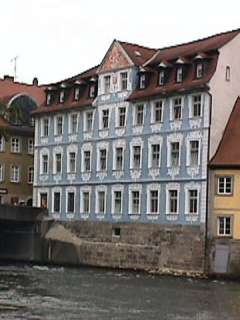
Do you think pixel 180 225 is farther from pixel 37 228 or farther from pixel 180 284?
pixel 37 228

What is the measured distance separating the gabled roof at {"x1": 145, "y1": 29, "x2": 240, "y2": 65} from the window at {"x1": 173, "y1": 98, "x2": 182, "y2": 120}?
135 inches

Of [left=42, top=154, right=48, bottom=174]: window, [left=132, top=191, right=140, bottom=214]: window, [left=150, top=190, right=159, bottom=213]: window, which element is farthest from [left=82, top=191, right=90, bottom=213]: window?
[left=150, top=190, right=159, bottom=213]: window

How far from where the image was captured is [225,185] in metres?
58.2

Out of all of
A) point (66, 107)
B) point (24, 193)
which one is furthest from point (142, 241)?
point (24, 193)

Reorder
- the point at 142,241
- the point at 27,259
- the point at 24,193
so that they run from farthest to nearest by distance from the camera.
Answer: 1. the point at 24,193
2. the point at 27,259
3. the point at 142,241

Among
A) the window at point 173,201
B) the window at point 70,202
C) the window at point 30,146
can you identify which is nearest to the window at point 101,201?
the window at point 70,202

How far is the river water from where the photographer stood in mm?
35281

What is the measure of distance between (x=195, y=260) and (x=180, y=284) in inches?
313

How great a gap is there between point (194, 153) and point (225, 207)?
4.58m

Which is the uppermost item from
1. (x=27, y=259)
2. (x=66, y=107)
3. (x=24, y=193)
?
(x=66, y=107)

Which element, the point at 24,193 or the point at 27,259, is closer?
the point at 27,259

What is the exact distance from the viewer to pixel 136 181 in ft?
213

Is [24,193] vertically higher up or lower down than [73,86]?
lower down

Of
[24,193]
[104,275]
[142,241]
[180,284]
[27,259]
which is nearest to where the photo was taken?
[180,284]
